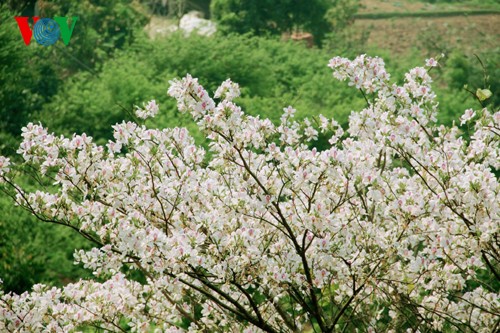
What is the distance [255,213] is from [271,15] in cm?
1776

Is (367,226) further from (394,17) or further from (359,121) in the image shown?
(394,17)

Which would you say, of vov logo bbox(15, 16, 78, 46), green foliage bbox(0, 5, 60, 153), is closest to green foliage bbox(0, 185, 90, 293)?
green foliage bbox(0, 5, 60, 153)

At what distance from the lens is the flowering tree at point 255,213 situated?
3574mm

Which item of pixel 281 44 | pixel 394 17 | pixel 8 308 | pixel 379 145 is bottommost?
pixel 8 308

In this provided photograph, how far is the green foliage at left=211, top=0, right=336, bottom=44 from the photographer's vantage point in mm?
20281

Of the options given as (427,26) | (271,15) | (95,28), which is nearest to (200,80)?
(95,28)

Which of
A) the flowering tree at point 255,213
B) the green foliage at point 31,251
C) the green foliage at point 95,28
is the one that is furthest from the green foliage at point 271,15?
the flowering tree at point 255,213

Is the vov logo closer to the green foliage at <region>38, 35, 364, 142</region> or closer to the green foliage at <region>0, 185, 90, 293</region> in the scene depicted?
the green foliage at <region>38, 35, 364, 142</region>

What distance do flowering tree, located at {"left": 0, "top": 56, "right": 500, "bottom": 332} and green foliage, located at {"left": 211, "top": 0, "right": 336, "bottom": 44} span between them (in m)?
16.2

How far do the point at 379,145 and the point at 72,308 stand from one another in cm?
187

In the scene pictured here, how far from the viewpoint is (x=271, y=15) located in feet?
69.2

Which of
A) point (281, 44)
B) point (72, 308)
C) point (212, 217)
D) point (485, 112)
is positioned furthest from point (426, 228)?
point (281, 44)

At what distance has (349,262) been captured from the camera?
3.79 meters

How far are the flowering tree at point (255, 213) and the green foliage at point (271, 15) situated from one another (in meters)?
16.2
